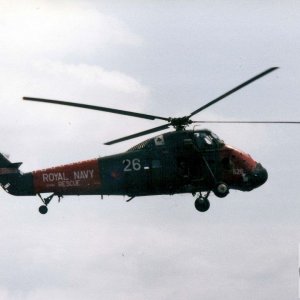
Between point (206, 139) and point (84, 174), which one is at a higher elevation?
point (206, 139)

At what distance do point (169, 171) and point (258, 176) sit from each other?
5244mm

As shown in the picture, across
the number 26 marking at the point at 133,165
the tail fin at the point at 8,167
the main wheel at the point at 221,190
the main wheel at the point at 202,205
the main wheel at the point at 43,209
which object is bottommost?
the main wheel at the point at 202,205

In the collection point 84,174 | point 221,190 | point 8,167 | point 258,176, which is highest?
point 8,167

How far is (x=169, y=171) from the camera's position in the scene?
35000 mm

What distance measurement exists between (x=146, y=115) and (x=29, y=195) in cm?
920

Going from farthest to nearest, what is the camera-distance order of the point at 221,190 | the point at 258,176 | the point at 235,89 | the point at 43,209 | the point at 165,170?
the point at 43,209 → the point at 258,176 → the point at 165,170 → the point at 221,190 → the point at 235,89

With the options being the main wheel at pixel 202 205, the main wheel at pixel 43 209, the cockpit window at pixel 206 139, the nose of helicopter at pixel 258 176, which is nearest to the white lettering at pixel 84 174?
the main wheel at pixel 43 209

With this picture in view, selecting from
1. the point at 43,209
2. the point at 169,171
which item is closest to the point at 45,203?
the point at 43,209

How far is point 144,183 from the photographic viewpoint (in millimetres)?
35156

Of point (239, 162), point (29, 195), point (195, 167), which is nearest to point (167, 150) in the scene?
point (195, 167)

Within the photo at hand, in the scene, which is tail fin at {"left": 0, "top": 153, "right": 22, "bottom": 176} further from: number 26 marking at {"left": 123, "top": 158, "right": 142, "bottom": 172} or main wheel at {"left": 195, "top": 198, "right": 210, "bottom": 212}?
main wheel at {"left": 195, "top": 198, "right": 210, "bottom": 212}

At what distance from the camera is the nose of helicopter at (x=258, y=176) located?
117ft

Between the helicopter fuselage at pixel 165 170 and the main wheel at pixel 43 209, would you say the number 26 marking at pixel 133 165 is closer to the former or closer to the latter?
the helicopter fuselage at pixel 165 170

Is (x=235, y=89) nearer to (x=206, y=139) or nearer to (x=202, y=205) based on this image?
(x=206, y=139)
